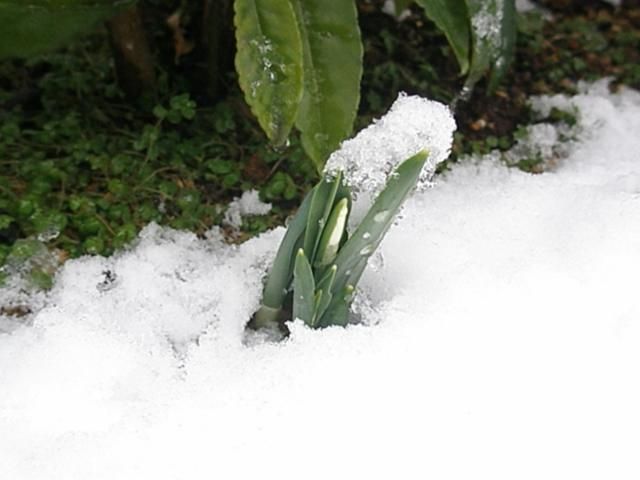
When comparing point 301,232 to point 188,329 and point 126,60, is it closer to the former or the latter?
point 188,329

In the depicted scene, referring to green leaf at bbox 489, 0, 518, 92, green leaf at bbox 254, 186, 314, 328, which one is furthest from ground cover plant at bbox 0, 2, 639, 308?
green leaf at bbox 254, 186, 314, 328

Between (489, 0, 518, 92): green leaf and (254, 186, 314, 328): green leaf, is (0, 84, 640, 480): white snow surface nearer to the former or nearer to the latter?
(254, 186, 314, 328): green leaf

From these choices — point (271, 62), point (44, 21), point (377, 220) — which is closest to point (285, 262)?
point (377, 220)

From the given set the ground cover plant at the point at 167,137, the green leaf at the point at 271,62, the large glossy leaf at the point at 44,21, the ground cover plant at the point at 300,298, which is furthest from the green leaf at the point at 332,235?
the large glossy leaf at the point at 44,21

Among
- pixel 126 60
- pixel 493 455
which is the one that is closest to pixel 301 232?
pixel 493 455

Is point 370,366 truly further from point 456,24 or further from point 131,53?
point 131,53
